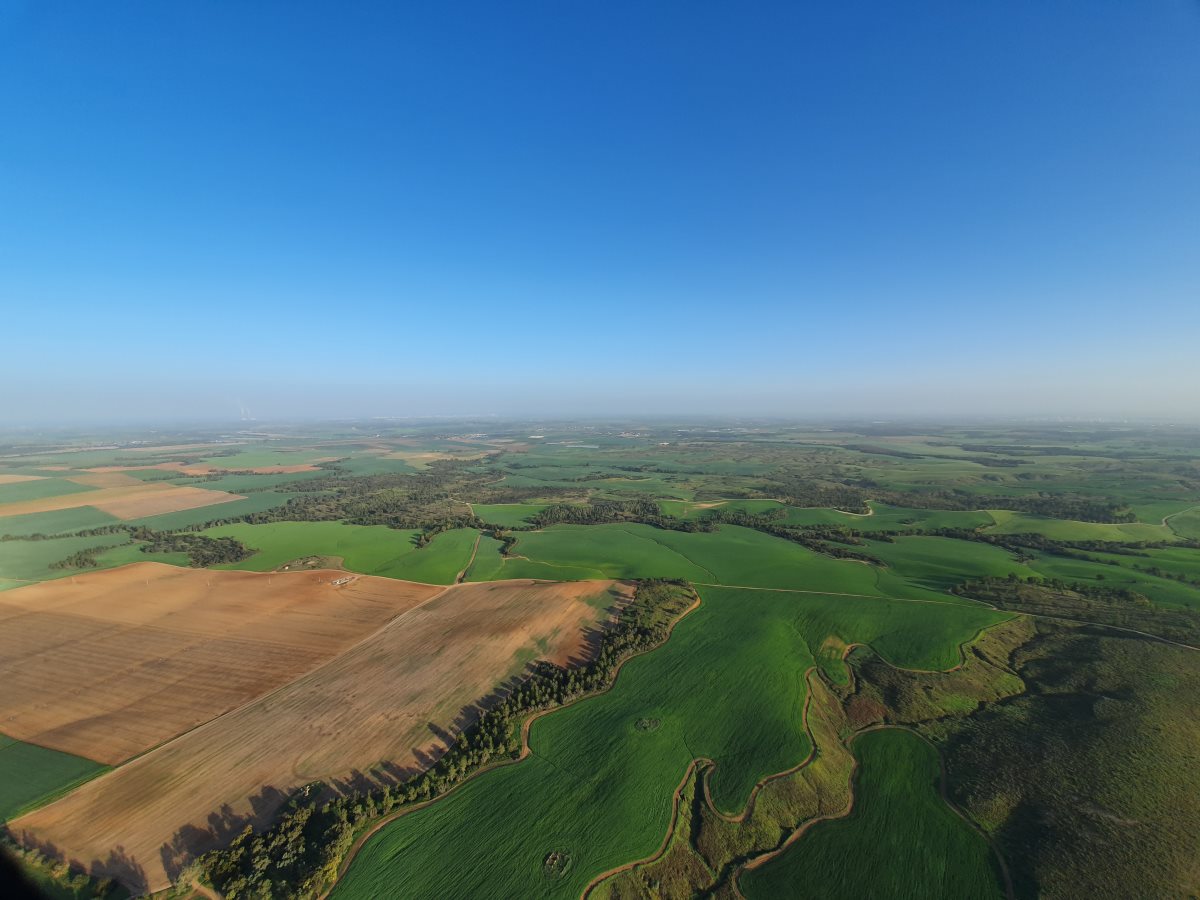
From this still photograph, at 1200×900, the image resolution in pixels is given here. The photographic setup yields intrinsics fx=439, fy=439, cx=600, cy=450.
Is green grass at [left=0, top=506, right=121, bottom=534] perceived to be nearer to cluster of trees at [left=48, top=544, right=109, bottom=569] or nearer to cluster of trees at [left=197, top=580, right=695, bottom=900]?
cluster of trees at [left=48, top=544, right=109, bottom=569]

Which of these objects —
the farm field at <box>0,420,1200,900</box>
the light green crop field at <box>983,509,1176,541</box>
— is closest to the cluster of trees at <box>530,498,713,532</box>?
the farm field at <box>0,420,1200,900</box>

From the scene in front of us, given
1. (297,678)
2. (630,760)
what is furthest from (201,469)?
(630,760)

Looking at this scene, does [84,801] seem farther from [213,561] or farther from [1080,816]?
[1080,816]

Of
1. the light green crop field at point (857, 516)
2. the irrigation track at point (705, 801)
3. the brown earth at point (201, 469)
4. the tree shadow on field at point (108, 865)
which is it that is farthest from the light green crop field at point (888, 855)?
the brown earth at point (201, 469)

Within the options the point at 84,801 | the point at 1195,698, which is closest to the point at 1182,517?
the point at 1195,698

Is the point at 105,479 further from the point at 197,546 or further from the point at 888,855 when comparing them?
the point at 888,855
